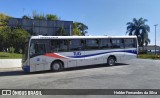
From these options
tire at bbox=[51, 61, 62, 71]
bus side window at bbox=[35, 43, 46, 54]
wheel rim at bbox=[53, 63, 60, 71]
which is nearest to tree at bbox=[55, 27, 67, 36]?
tire at bbox=[51, 61, 62, 71]

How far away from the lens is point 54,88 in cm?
1238

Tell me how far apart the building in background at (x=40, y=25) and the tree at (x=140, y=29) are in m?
21.3

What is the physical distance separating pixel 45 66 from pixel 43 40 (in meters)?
2.00

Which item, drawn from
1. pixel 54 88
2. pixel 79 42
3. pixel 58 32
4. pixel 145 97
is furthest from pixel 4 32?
pixel 145 97

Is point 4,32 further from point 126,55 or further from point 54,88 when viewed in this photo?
point 54,88

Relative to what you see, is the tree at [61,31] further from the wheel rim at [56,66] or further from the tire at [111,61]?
the wheel rim at [56,66]

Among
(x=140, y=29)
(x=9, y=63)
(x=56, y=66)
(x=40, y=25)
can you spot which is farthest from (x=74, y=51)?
(x=140, y=29)

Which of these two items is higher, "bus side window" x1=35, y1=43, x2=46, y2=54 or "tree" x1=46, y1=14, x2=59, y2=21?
"tree" x1=46, y1=14, x2=59, y2=21

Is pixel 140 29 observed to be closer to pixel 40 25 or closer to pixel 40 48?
pixel 40 25

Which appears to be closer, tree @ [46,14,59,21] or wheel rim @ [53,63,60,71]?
wheel rim @ [53,63,60,71]

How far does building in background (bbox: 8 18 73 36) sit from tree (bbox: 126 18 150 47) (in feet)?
69.8

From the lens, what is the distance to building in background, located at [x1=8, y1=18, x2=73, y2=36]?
70688mm

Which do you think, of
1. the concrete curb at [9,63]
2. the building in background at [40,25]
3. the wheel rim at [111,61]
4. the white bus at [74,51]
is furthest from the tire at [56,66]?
the building in background at [40,25]

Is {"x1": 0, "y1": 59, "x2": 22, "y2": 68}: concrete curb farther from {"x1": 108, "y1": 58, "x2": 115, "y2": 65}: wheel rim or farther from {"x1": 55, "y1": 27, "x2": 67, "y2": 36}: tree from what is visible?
{"x1": 55, "y1": 27, "x2": 67, "y2": 36}: tree
